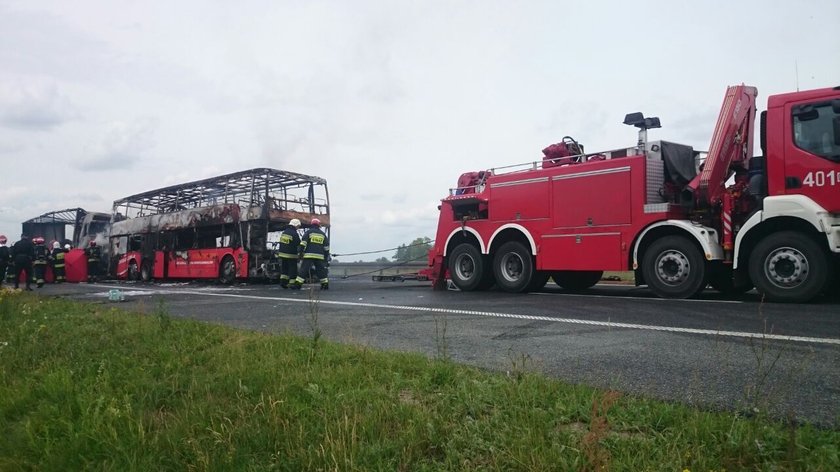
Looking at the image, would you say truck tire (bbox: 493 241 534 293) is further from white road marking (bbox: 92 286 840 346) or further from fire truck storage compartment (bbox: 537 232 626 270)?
white road marking (bbox: 92 286 840 346)

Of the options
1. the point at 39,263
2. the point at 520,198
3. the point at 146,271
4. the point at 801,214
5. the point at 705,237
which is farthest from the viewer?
the point at 146,271

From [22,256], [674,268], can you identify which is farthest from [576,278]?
[22,256]

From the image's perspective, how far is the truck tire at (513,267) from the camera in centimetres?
1060

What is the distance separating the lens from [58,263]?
2016cm

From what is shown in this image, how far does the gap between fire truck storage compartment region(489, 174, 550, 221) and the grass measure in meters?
6.66

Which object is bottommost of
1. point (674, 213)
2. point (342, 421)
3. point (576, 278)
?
point (342, 421)

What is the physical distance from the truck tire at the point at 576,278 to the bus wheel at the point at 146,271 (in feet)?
55.6

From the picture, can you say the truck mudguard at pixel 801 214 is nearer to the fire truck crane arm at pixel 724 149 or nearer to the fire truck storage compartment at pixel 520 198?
the fire truck crane arm at pixel 724 149

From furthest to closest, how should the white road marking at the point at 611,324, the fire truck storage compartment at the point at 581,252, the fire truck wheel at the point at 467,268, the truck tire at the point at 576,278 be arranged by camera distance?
the fire truck wheel at the point at 467,268 → the truck tire at the point at 576,278 → the fire truck storage compartment at the point at 581,252 → the white road marking at the point at 611,324

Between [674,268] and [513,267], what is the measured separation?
3161mm

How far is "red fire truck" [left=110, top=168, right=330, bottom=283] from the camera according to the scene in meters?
17.5

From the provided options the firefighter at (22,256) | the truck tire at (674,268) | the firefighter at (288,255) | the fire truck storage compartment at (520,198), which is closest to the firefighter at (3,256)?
the firefighter at (22,256)

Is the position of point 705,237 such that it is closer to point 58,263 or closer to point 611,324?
point 611,324

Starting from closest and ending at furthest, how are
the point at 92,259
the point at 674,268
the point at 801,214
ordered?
the point at 801,214, the point at 674,268, the point at 92,259
